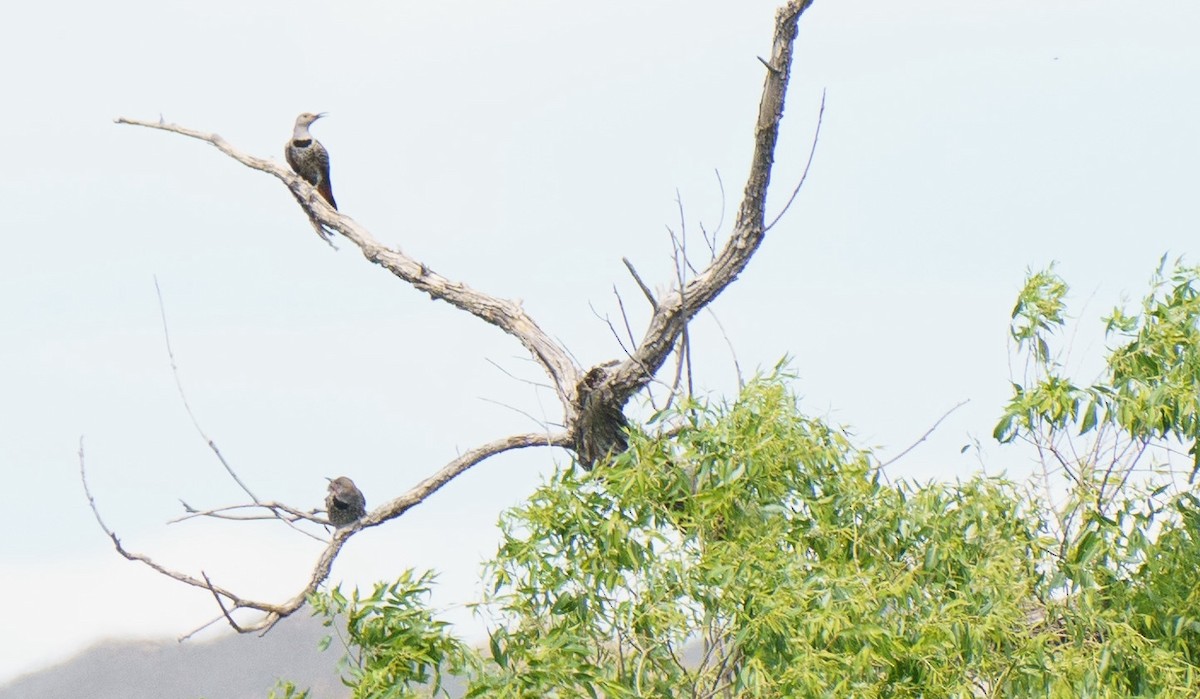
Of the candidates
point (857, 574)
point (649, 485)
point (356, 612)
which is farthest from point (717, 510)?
point (356, 612)

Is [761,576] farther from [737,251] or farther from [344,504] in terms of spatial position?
[344,504]

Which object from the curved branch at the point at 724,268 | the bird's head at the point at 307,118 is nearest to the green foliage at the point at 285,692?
the curved branch at the point at 724,268

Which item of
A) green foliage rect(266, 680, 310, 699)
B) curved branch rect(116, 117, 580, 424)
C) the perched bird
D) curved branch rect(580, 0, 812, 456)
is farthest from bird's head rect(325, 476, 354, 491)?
green foliage rect(266, 680, 310, 699)

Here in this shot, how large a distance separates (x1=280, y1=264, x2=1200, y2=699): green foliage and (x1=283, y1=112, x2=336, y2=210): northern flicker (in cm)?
305

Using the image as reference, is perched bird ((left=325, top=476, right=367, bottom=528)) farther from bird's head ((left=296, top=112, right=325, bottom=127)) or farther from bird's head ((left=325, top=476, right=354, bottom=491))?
bird's head ((left=296, top=112, right=325, bottom=127))

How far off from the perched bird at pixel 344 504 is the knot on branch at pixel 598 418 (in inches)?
45.7

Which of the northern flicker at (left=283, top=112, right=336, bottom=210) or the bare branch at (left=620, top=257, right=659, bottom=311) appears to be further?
the northern flicker at (left=283, top=112, right=336, bottom=210)

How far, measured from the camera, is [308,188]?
633cm

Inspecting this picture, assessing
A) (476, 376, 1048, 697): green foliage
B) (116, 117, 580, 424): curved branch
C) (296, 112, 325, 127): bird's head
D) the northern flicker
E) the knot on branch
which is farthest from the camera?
(296, 112, 325, 127): bird's head

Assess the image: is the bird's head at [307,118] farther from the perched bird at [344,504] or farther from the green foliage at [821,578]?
the green foliage at [821,578]

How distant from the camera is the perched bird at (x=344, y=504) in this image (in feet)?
18.6

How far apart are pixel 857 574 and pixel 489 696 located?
42.8 inches

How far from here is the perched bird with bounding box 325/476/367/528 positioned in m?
5.68

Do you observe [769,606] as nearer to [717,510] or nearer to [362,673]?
[717,510]
